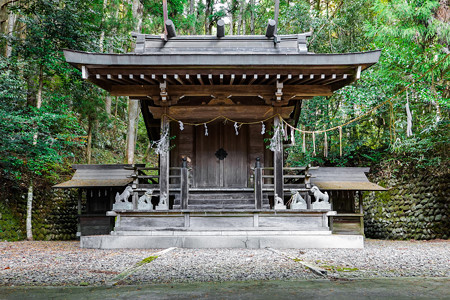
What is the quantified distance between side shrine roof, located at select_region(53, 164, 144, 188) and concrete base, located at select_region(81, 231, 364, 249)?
11.8 ft

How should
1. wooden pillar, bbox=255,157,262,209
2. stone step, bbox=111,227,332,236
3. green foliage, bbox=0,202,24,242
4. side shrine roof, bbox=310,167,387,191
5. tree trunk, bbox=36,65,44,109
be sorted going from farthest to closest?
tree trunk, bbox=36,65,44,109 → side shrine roof, bbox=310,167,387,191 → green foliage, bbox=0,202,24,242 → wooden pillar, bbox=255,157,262,209 → stone step, bbox=111,227,332,236

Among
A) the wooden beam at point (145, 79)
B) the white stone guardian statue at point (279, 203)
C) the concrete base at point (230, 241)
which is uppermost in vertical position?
the wooden beam at point (145, 79)

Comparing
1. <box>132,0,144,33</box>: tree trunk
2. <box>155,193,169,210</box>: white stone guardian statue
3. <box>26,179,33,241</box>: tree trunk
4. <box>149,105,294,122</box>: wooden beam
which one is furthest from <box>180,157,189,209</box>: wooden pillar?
<box>132,0,144,33</box>: tree trunk

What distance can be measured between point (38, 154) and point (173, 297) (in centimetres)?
966

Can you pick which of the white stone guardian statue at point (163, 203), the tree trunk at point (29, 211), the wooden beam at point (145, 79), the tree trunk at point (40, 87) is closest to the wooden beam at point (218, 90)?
the wooden beam at point (145, 79)

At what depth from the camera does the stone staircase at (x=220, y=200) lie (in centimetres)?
946

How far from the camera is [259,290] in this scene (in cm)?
345

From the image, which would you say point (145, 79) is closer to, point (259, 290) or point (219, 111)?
point (219, 111)

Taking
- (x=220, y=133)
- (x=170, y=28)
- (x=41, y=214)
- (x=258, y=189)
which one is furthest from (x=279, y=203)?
(x=41, y=214)

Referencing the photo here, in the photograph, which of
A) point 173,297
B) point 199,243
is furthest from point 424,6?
point 173,297

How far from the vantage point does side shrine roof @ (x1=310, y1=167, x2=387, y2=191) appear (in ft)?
38.1

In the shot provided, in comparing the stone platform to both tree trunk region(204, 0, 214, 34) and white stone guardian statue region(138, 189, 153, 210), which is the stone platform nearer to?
white stone guardian statue region(138, 189, 153, 210)

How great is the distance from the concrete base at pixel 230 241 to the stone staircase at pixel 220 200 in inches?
49.8

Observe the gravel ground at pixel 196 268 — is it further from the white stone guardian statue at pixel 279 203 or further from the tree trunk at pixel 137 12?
the tree trunk at pixel 137 12
